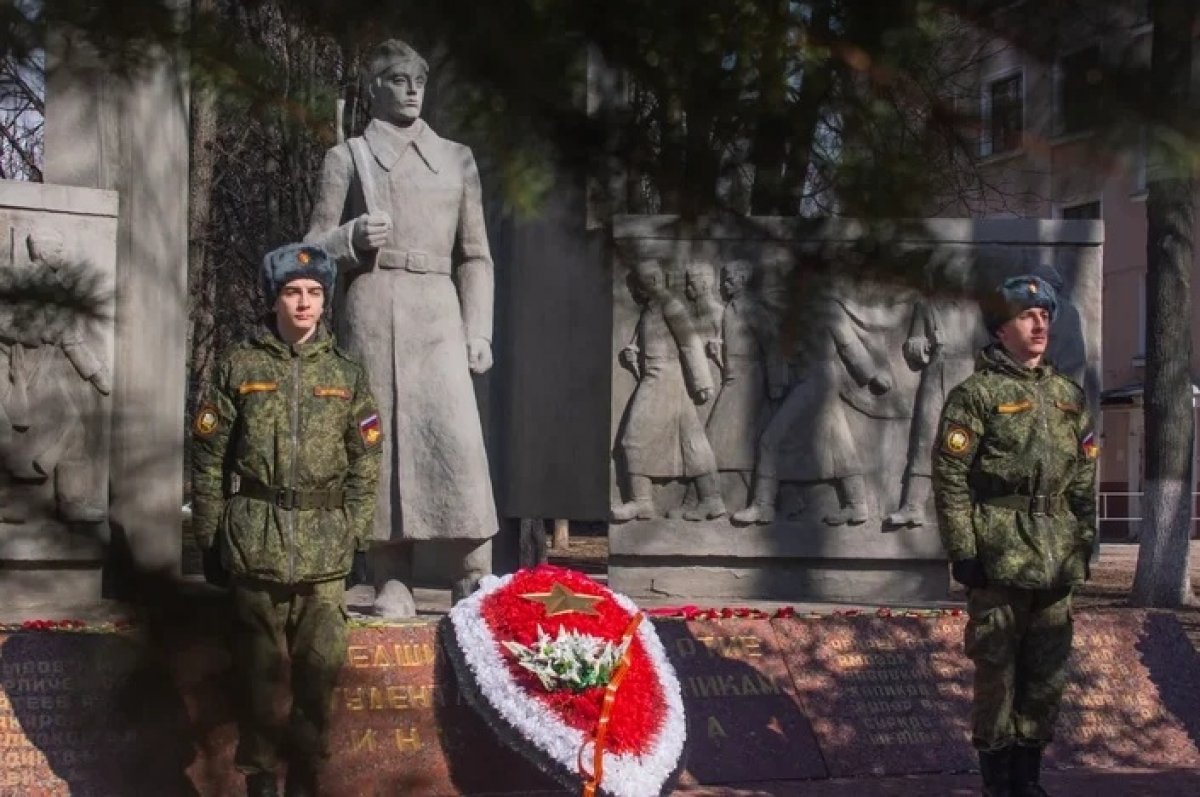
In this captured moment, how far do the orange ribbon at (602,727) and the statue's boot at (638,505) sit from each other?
13.2ft

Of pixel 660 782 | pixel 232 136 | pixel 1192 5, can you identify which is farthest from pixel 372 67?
pixel 660 782

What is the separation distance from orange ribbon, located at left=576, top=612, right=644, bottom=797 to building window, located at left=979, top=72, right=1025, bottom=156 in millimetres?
3599

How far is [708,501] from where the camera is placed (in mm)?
9523

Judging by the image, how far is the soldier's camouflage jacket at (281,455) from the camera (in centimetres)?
465

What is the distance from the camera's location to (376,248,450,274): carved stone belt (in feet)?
23.3

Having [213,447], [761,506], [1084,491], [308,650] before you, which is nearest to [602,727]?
[308,650]

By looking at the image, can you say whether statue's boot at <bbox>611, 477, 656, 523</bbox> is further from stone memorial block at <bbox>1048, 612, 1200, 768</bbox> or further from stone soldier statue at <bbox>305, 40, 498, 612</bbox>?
stone memorial block at <bbox>1048, 612, 1200, 768</bbox>

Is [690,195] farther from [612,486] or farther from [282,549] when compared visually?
[612,486]

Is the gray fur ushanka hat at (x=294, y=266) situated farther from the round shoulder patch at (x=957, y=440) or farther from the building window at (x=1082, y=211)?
the building window at (x=1082, y=211)

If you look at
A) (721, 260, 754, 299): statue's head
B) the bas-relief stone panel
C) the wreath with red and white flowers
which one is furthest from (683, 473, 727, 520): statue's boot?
the bas-relief stone panel

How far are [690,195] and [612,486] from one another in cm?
805

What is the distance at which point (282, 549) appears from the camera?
4.68m

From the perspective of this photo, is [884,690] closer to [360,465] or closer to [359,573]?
[360,465]

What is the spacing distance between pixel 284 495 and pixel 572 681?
1.07 meters
